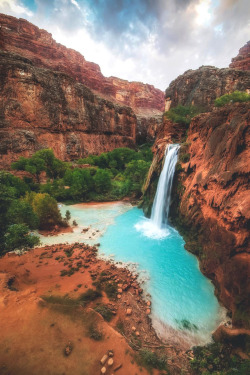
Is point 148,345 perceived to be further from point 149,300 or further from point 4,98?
point 4,98

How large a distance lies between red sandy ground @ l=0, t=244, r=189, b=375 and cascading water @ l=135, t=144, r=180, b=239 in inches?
286

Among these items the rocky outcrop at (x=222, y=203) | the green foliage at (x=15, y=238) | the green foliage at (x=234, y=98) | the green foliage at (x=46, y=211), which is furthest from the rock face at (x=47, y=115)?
the rocky outcrop at (x=222, y=203)

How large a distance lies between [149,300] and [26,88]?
1472 inches

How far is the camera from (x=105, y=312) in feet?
16.1

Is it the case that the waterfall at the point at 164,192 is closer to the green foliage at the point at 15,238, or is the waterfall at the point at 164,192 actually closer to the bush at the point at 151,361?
the bush at the point at 151,361

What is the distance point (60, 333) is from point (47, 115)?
1448 inches

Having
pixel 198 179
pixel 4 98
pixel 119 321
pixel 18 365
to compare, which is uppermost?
pixel 4 98

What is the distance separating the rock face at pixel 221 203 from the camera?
218 inches

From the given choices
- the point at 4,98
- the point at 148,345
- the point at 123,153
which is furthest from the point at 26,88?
the point at 148,345

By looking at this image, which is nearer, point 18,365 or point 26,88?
point 18,365

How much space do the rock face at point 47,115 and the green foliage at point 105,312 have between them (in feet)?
97.5

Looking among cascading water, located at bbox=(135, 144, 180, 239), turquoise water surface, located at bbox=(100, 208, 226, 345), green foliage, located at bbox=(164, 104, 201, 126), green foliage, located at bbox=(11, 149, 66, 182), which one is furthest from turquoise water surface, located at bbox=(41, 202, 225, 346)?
green foliage, located at bbox=(164, 104, 201, 126)

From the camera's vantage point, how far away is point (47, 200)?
11.2 metres

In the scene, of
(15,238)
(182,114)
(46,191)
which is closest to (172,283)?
(15,238)
